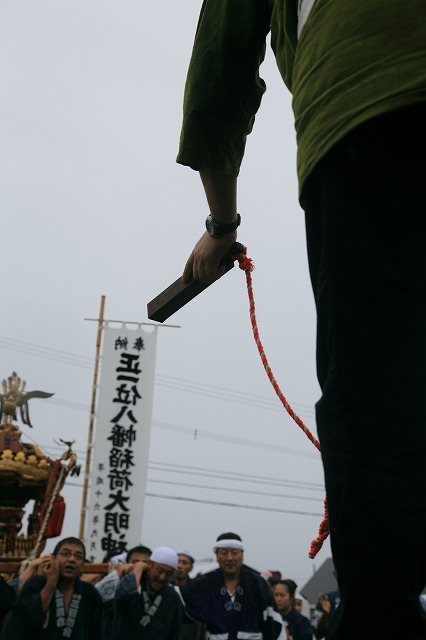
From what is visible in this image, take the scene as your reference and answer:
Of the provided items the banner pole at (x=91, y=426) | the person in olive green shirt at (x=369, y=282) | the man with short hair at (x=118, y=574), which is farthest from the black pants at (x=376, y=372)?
the banner pole at (x=91, y=426)

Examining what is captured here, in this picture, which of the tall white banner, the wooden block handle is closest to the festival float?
the tall white banner

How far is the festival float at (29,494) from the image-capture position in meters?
8.41

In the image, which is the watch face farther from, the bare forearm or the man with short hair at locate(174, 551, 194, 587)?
the man with short hair at locate(174, 551, 194, 587)

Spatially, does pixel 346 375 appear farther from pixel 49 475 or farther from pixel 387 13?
pixel 49 475

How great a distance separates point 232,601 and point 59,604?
1690 millimetres

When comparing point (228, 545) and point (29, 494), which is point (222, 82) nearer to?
point (228, 545)

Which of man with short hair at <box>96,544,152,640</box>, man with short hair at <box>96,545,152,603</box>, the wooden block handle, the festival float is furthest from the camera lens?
the festival float

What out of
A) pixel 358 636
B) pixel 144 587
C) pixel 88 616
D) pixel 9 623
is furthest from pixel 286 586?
pixel 358 636

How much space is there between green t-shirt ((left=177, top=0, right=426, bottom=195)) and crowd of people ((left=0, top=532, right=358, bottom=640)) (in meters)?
5.25

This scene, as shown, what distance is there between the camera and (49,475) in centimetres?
878

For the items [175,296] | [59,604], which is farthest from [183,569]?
[175,296]

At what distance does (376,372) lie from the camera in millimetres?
755

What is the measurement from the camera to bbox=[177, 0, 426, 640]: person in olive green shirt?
28.6 inches

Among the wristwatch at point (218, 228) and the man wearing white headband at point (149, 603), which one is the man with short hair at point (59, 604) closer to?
the man wearing white headband at point (149, 603)
